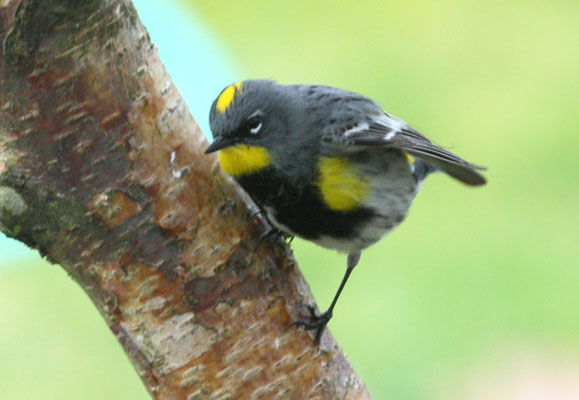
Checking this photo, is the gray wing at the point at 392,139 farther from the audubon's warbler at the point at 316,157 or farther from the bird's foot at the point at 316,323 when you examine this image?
the bird's foot at the point at 316,323

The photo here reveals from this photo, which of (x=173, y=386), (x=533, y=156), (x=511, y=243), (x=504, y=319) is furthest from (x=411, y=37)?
(x=173, y=386)

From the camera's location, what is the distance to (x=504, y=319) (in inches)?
183

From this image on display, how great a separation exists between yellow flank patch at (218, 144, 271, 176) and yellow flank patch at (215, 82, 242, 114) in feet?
0.49

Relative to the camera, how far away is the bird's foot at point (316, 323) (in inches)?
95.2

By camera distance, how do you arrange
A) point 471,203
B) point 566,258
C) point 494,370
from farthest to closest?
point 471,203 < point 566,258 < point 494,370

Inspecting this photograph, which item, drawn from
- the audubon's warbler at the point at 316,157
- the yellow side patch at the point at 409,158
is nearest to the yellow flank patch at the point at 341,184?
the audubon's warbler at the point at 316,157

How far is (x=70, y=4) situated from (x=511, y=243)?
11.6ft

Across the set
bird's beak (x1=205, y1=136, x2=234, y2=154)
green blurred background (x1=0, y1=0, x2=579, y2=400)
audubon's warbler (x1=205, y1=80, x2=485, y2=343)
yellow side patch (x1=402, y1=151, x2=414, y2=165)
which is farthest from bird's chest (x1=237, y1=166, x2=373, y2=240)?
green blurred background (x1=0, y1=0, x2=579, y2=400)

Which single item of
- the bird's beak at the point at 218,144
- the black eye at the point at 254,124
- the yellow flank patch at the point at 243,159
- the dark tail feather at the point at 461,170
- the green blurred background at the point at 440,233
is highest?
the bird's beak at the point at 218,144

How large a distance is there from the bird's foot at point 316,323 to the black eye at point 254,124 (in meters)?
0.75

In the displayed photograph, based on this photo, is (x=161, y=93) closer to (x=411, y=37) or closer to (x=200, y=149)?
(x=200, y=149)

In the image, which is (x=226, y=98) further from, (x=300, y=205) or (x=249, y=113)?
(x=300, y=205)

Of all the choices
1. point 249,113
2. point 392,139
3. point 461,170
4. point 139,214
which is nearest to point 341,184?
point 392,139

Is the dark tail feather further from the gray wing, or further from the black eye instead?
the black eye
